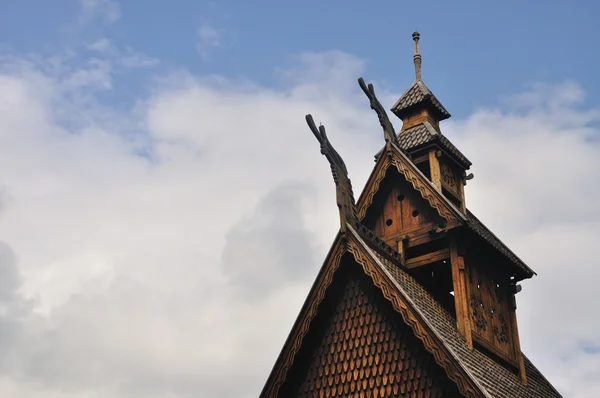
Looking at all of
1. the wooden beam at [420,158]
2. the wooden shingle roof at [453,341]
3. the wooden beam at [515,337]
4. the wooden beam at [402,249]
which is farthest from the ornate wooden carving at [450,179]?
the wooden shingle roof at [453,341]

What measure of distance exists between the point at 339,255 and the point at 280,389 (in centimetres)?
324

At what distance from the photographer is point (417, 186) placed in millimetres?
21141

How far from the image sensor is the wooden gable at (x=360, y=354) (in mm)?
17578

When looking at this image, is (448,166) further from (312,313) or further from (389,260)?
(312,313)

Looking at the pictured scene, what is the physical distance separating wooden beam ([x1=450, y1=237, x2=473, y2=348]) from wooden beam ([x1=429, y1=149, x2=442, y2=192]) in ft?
8.01

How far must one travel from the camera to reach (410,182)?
70.7 feet

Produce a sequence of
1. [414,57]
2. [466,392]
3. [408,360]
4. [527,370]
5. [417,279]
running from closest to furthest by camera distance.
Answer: [466,392]
[408,360]
[417,279]
[527,370]
[414,57]

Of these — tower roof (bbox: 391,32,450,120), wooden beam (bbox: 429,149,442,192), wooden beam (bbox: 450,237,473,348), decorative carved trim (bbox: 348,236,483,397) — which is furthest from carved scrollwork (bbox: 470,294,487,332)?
tower roof (bbox: 391,32,450,120)

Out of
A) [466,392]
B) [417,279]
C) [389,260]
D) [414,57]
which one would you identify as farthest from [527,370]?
[414,57]

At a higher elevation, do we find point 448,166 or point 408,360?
point 448,166

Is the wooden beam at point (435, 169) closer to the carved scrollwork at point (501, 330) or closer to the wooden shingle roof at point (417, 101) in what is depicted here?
the wooden shingle roof at point (417, 101)

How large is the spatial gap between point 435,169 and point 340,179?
→ 13.2 ft

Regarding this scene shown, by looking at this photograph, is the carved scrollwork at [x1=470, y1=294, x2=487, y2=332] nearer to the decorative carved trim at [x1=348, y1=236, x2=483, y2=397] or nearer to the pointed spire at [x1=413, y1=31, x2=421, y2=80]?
the decorative carved trim at [x1=348, y1=236, x2=483, y2=397]

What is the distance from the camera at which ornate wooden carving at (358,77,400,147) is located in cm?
2200
